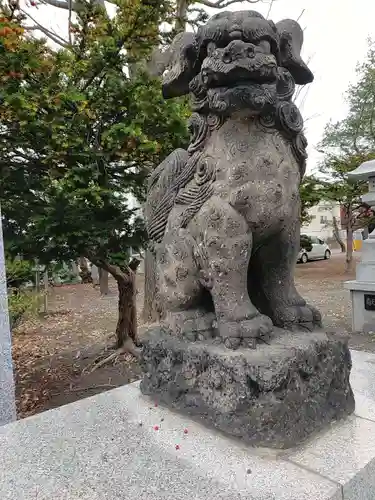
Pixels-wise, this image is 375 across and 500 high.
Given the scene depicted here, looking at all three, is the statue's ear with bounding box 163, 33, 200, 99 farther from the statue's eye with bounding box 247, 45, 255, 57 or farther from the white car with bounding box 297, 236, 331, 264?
the white car with bounding box 297, 236, 331, 264

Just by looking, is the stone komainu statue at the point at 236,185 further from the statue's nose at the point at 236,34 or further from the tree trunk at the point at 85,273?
the tree trunk at the point at 85,273

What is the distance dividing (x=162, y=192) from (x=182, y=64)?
0.47m

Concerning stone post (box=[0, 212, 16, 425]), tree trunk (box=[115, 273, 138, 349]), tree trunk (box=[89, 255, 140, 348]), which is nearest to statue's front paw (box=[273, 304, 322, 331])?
stone post (box=[0, 212, 16, 425])

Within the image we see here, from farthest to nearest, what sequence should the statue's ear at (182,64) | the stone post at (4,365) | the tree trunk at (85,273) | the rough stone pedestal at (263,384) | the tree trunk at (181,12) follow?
the tree trunk at (85,273)
the tree trunk at (181,12)
the stone post at (4,365)
the statue's ear at (182,64)
the rough stone pedestal at (263,384)

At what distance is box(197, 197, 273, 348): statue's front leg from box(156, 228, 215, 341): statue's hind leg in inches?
3.5

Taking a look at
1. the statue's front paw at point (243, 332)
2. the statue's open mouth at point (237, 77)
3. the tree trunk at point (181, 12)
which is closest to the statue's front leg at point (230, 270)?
the statue's front paw at point (243, 332)

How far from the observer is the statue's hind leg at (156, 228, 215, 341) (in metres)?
1.47

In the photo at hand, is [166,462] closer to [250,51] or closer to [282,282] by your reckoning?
[282,282]

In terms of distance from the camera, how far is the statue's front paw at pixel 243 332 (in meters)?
1.33

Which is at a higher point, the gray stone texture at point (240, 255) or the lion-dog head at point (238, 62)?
the lion-dog head at point (238, 62)

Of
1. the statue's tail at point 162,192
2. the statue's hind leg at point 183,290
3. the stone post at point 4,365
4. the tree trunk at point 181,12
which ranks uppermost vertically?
the tree trunk at point 181,12

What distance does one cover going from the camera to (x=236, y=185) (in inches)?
53.0

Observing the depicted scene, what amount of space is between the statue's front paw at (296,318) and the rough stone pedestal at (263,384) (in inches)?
1.8

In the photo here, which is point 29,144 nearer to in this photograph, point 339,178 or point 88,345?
point 88,345
